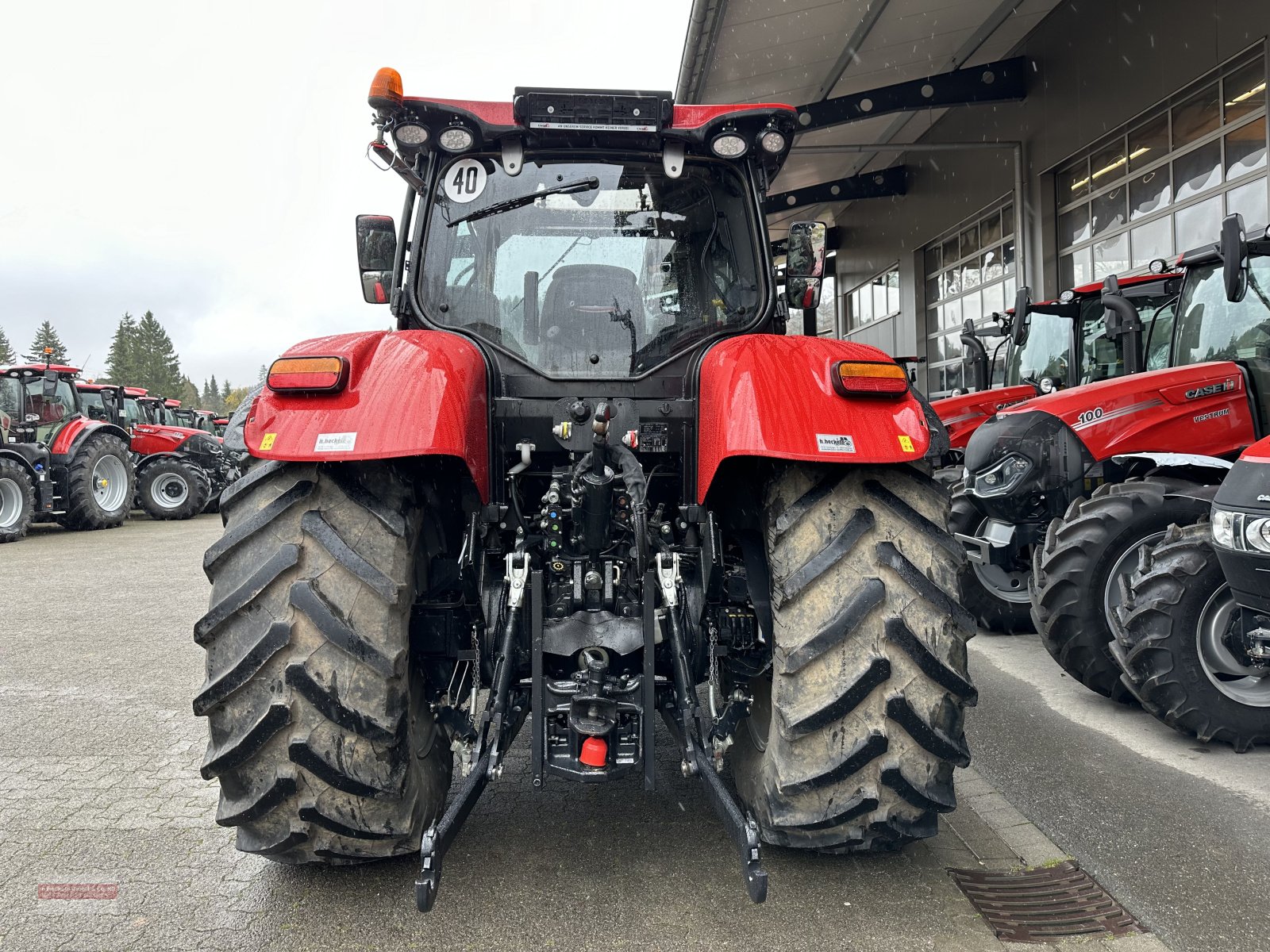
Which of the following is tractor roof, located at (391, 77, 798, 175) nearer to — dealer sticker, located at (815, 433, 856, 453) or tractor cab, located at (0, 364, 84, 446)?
dealer sticker, located at (815, 433, 856, 453)

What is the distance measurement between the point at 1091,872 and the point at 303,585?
8.11ft

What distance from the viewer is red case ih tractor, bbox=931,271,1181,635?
6.30 metres

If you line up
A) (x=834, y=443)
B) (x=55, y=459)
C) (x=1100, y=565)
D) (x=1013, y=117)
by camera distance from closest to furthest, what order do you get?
(x=834, y=443), (x=1100, y=565), (x=1013, y=117), (x=55, y=459)

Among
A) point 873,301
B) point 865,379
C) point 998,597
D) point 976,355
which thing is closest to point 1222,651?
point 998,597

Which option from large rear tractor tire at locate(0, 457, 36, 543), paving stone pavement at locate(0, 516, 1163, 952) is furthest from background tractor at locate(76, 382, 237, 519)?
paving stone pavement at locate(0, 516, 1163, 952)

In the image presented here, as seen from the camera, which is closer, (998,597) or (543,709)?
(543,709)

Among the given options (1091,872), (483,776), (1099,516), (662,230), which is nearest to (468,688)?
(483,776)

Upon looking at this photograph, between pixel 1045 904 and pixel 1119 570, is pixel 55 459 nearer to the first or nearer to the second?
pixel 1119 570

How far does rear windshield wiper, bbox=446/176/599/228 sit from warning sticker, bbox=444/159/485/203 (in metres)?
0.06

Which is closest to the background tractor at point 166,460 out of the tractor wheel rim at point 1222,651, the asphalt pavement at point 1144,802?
the asphalt pavement at point 1144,802

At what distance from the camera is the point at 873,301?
21156 millimetres

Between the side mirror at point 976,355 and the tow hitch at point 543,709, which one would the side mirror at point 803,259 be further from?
the side mirror at point 976,355

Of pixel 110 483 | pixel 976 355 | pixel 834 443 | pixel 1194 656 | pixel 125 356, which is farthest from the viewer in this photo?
pixel 125 356

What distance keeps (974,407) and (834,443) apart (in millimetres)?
6712
